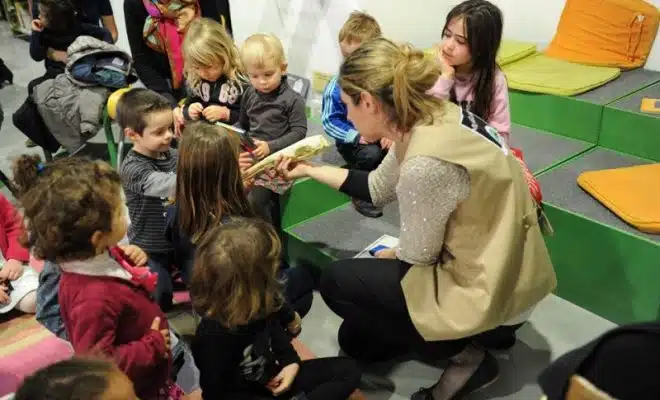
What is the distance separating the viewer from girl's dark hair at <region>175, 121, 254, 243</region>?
1.88m

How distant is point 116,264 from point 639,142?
8.00 ft

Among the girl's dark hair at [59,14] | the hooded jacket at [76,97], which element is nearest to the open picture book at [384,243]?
the hooded jacket at [76,97]

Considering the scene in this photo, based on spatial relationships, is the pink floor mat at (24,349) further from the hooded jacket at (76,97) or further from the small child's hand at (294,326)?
the hooded jacket at (76,97)

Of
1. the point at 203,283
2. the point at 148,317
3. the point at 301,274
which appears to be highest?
the point at 203,283

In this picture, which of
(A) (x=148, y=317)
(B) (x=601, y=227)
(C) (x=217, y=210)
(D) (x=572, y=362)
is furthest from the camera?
(B) (x=601, y=227)

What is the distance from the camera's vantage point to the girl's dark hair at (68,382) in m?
1.01

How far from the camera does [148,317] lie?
158 centimetres

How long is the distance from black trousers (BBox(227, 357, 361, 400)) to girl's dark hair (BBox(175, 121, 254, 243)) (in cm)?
54

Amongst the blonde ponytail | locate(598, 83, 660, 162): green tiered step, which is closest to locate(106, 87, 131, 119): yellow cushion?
the blonde ponytail

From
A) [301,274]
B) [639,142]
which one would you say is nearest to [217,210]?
[301,274]

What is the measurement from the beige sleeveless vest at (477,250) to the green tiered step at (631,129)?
4.72 ft

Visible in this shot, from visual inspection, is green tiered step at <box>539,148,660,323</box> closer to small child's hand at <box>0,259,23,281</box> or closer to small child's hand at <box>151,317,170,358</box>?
small child's hand at <box>151,317,170,358</box>

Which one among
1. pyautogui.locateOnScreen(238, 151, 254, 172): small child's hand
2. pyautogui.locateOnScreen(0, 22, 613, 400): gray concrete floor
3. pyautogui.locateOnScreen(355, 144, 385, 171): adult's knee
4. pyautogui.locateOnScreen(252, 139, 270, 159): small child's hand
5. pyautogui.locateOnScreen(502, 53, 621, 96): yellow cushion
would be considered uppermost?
pyautogui.locateOnScreen(238, 151, 254, 172): small child's hand

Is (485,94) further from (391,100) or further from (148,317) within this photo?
(148,317)
